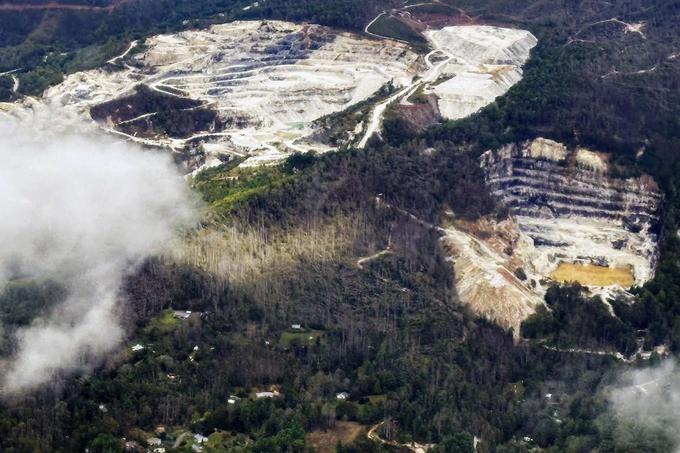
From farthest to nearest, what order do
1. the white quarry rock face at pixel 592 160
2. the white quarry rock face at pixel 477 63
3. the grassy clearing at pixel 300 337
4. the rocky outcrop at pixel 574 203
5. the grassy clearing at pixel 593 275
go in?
the white quarry rock face at pixel 477 63, the white quarry rock face at pixel 592 160, the rocky outcrop at pixel 574 203, the grassy clearing at pixel 593 275, the grassy clearing at pixel 300 337

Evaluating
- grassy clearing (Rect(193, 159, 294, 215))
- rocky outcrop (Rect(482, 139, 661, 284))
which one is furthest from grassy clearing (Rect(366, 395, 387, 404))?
rocky outcrop (Rect(482, 139, 661, 284))

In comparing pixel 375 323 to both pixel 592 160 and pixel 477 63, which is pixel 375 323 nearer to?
pixel 592 160

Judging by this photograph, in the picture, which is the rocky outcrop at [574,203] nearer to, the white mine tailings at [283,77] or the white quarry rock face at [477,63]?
the white quarry rock face at [477,63]

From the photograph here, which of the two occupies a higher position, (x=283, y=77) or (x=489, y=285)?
(x=489, y=285)

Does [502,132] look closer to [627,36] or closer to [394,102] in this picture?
[394,102]

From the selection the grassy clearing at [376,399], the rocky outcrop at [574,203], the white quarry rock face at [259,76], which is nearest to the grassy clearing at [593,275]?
the rocky outcrop at [574,203]

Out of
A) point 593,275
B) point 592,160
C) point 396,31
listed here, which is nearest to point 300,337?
point 593,275
